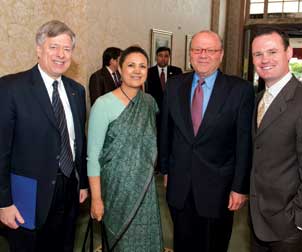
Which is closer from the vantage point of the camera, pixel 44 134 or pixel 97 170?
pixel 44 134

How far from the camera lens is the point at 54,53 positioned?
1.85 m

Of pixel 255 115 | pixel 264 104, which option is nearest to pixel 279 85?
pixel 264 104

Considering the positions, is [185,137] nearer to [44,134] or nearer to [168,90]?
[168,90]

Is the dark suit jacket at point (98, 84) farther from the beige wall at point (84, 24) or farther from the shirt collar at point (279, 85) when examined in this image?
the shirt collar at point (279, 85)

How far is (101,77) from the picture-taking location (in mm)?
3912

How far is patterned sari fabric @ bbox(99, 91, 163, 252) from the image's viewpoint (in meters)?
2.09

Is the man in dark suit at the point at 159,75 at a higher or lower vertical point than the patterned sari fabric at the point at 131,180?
higher

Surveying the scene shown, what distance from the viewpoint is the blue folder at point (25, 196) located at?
6.12ft

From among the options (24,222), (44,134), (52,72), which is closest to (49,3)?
(52,72)

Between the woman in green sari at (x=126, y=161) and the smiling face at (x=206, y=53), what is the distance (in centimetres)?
31

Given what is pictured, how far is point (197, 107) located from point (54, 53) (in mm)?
884

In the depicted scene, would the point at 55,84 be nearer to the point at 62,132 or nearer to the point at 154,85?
the point at 62,132

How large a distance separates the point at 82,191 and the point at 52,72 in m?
0.79

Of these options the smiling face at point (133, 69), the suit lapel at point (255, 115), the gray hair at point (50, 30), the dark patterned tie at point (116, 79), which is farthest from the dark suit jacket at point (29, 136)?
the dark patterned tie at point (116, 79)
